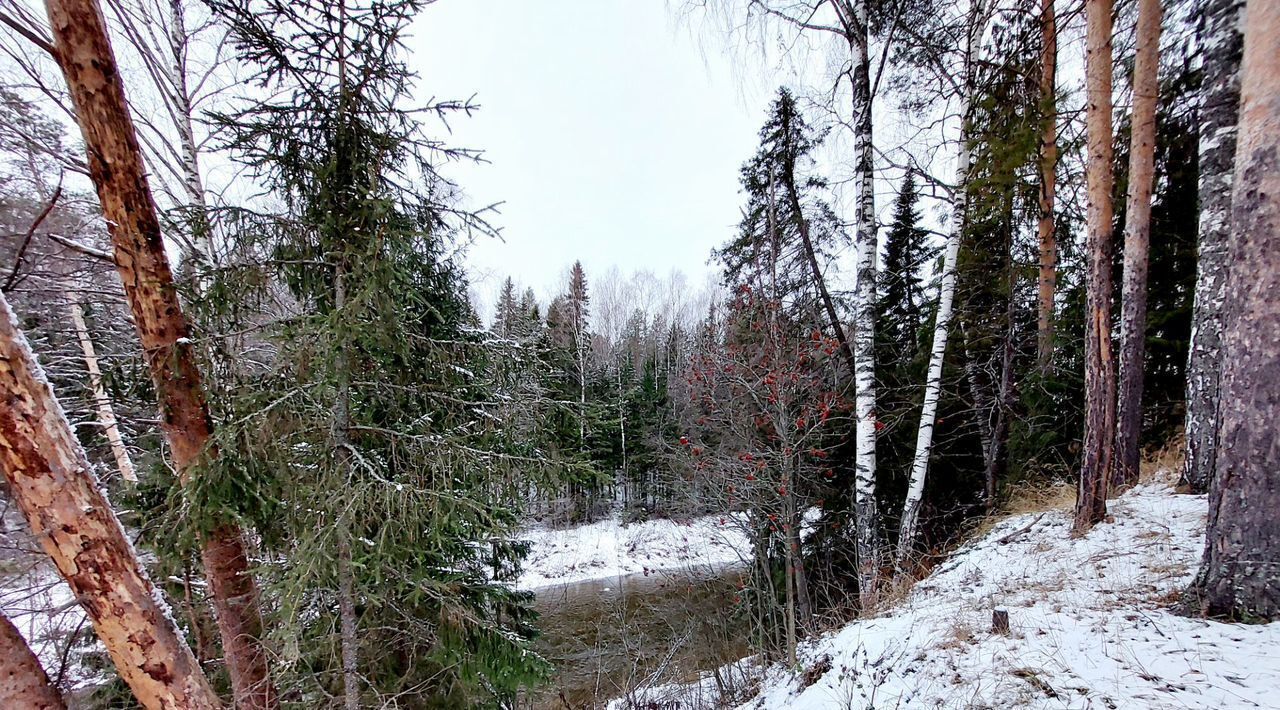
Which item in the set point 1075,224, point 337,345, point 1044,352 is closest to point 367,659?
point 337,345

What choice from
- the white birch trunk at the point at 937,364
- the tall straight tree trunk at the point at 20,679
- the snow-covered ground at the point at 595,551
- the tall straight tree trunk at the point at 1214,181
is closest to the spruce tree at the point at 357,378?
the tall straight tree trunk at the point at 20,679

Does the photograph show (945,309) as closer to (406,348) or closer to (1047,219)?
(1047,219)

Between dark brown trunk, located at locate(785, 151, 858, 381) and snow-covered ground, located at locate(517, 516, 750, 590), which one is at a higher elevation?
dark brown trunk, located at locate(785, 151, 858, 381)

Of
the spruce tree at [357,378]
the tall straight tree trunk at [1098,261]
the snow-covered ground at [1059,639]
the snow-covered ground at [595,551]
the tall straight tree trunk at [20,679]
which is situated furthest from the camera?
the snow-covered ground at [595,551]

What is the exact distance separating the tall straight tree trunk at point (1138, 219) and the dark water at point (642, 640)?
502cm

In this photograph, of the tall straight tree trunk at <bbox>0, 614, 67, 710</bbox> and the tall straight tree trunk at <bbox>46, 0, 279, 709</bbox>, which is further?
the tall straight tree trunk at <bbox>46, 0, 279, 709</bbox>

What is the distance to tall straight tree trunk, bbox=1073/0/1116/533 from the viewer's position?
11.4 ft

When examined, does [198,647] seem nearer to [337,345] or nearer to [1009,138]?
[337,345]

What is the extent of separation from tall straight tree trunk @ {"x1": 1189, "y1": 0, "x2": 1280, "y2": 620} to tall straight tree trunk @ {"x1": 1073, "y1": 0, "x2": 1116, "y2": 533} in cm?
168

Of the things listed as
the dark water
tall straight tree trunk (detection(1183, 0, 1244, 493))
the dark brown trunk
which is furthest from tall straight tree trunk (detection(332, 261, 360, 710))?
the dark brown trunk

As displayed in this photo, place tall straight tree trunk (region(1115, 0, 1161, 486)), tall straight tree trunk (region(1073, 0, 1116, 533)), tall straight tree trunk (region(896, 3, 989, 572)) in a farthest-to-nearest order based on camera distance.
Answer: tall straight tree trunk (region(896, 3, 989, 572)) → tall straight tree trunk (region(1115, 0, 1161, 486)) → tall straight tree trunk (region(1073, 0, 1116, 533))

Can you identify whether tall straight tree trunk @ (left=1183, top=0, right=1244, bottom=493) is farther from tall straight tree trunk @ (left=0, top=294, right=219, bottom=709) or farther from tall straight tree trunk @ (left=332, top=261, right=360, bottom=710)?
tall straight tree trunk @ (left=0, top=294, right=219, bottom=709)

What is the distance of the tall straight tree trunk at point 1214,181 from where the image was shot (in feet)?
9.73

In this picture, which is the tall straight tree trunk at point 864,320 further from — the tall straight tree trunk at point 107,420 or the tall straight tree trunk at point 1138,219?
the tall straight tree trunk at point 107,420
